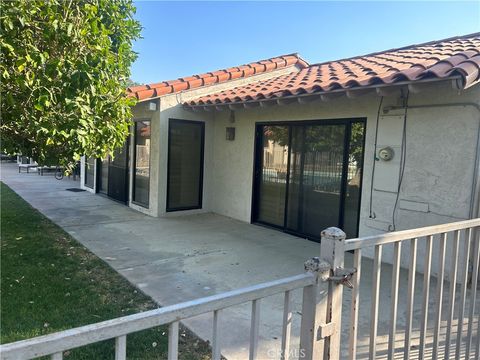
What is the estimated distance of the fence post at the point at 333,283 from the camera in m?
1.85

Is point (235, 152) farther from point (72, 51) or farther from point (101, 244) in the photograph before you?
point (72, 51)

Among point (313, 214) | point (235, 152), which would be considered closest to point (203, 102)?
point (235, 152)

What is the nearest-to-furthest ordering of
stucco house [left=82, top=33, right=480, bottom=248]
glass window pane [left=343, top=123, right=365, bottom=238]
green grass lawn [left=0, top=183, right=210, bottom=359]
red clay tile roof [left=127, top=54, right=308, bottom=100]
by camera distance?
green grass lawn [left=0, top=183, right=210, bottom=359] → stucco house [left=82, top=33, right=480, bottom=248] → glass window pane [left=343, top=123, right=365, bottom=238] → red clay tile roof [left=127, top=54, right=308, bottom=100]

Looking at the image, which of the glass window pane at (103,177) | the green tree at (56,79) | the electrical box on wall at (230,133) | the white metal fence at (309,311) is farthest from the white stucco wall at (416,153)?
the glass window pane at (103,177)

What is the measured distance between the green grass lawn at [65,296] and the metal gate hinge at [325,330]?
1.51m

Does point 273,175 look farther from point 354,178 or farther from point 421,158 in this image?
point 421,158

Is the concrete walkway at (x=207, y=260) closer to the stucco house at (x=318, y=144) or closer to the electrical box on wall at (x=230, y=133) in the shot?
the stucco house at (x=318, y=144)

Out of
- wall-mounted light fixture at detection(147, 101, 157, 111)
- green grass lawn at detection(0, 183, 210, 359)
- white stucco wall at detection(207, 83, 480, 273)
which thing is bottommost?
green grass lawn at detection(0, 183, 210, 359)

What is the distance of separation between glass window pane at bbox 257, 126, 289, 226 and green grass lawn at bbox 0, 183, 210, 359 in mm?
3945

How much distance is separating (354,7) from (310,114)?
9.68 feet

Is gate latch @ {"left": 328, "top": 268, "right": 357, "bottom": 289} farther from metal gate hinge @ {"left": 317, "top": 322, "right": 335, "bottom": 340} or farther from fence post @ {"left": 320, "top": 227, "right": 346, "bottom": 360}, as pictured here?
metal gate hinge @ {"left": 317, "top": 322, "right": 335, "bottom": 340}

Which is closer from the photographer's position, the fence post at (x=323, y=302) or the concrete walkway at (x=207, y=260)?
the fence post at (x=323, y=302)

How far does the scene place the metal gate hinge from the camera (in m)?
1.85

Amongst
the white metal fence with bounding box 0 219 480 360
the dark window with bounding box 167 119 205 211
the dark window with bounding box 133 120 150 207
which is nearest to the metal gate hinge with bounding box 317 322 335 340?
the white metal fence with bounding box 0 219 480 360
